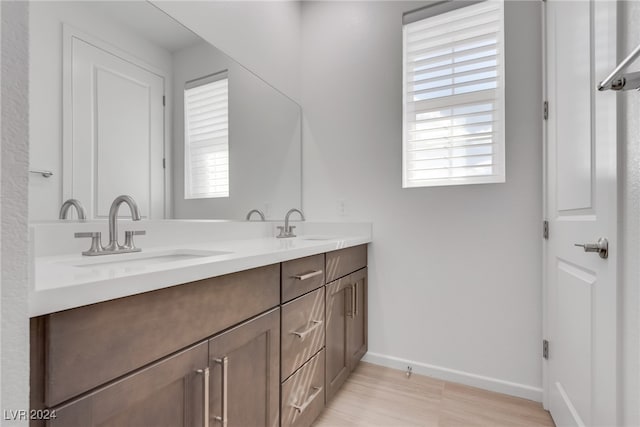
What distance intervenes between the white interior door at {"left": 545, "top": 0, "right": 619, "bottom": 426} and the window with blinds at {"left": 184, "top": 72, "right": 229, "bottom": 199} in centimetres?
156

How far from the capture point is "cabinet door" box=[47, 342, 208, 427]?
56 cm

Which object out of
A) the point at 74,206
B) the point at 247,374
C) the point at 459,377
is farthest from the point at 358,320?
the point at 74,206

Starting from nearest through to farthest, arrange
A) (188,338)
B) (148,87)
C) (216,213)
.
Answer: (188,338), (148,87), (216,213)

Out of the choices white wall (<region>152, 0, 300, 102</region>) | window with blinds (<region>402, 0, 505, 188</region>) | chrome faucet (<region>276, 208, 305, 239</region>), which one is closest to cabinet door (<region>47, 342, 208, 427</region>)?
chrome faucet (<region>276, 208, 305, 239</region>)

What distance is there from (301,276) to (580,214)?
1081 millimetres

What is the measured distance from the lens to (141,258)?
1.12 m

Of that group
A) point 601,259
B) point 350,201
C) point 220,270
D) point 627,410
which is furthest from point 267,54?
point 627,410

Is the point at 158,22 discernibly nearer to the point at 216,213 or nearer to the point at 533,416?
the point at 216,213

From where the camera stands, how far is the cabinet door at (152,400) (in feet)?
1.84

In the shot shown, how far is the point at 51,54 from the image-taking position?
972 millimetres

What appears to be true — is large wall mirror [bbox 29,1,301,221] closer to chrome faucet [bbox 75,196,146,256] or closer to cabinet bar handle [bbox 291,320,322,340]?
chrome faucet [bbox 75,196,146,256]

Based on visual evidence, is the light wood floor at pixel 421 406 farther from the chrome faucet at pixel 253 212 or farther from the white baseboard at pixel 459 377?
the chrome faucet at pixel 253 212

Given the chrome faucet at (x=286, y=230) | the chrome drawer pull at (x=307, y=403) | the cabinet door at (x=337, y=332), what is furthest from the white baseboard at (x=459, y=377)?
the chrome faucet at (x=286, y=230)

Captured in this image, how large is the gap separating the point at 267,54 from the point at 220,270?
Answer: 1744 millimetres
